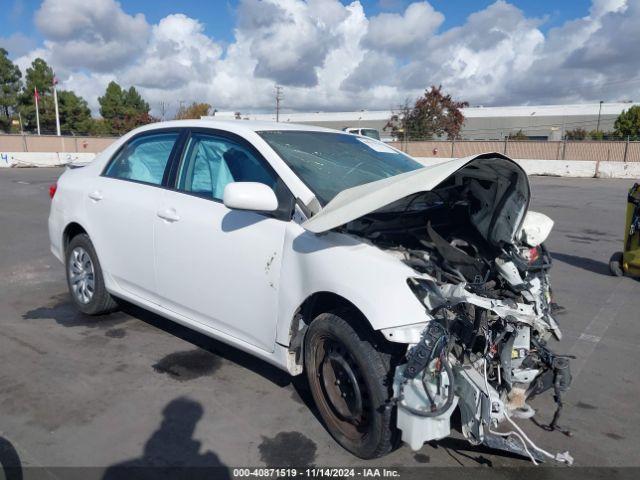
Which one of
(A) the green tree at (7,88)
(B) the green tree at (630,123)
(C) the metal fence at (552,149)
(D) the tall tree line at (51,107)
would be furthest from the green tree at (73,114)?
(B) the green tree at (630,123)

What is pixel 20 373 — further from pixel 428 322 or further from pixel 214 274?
pixel 428 322

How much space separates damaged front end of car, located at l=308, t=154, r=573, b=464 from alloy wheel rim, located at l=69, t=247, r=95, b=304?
287 centimetres

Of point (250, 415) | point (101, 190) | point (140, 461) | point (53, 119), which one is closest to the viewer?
point (140, 461)

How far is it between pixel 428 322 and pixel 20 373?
301 cm

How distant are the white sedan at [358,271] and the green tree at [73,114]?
61298mm

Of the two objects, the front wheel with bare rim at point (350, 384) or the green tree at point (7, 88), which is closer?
the front wheel with bare rim at point (350, 384)

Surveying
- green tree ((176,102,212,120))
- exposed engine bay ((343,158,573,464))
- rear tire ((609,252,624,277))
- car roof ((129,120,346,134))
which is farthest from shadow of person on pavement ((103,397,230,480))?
green tree ((176,102,212,120))

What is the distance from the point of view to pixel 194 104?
89375 millimetres

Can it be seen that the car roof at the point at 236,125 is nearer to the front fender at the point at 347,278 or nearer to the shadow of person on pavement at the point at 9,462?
the front fender at the point at 347,278

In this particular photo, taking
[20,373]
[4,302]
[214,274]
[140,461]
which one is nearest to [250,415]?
[140,461]

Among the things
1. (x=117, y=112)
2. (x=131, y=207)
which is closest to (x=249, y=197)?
(x=131, y=207)

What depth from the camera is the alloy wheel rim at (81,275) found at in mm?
4730

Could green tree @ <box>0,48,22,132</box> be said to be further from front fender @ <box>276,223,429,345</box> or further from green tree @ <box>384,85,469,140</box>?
front fender @ <box>276,223,429,345</box>

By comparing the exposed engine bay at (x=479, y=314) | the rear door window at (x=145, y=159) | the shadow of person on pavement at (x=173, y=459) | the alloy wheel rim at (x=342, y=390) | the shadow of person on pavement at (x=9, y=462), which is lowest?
the shadow of person on pavement at (x=173, y=459)
